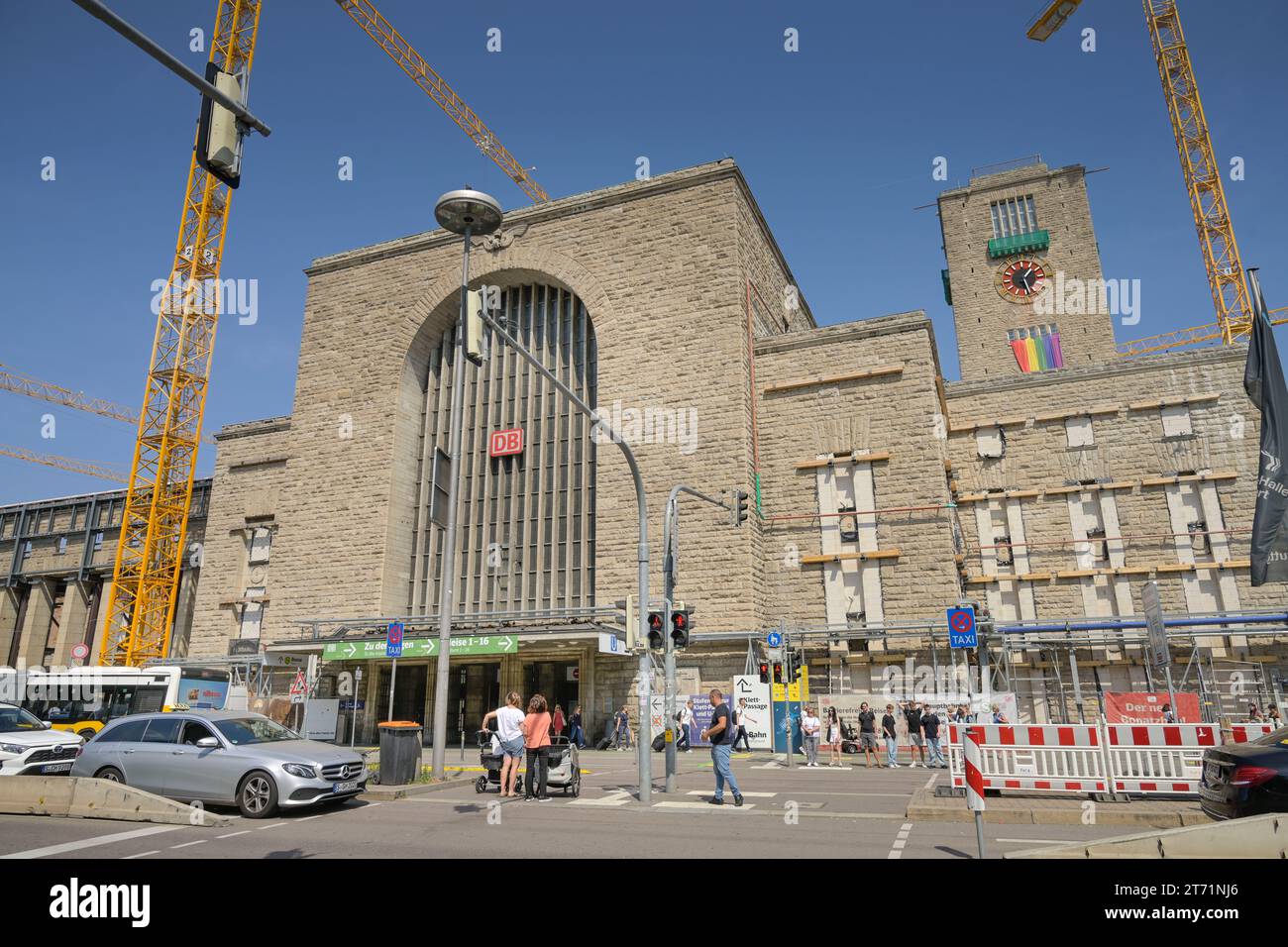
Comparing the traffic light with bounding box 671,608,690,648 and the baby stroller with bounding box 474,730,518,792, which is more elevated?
the traffic light with bounding box 671,608,690,648

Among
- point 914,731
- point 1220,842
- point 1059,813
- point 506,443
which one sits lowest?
point 1059,813

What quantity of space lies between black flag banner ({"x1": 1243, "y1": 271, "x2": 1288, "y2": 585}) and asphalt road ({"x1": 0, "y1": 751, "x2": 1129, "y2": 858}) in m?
10.3

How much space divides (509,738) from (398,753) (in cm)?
213

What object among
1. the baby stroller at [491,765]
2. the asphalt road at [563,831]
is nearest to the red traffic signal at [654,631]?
the asphalt road at [563,831]

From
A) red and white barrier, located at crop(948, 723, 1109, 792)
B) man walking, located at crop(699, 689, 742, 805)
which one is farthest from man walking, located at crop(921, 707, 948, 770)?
man walking, located at crop(699, 689, 742, 805)

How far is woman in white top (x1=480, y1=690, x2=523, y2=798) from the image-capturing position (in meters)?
13.7

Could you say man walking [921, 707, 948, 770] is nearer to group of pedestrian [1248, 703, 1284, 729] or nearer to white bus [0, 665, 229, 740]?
group of pedestrian [1248, 703, 1284, 729]

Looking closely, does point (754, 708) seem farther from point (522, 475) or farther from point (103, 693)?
point (103, 693)

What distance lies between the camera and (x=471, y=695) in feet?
91.1

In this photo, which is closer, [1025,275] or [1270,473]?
[1270,473]

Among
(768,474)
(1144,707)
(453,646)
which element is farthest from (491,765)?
(1144,707)

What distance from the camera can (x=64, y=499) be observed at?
47875 millimetres

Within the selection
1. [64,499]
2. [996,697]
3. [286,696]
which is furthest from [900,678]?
[64,499]

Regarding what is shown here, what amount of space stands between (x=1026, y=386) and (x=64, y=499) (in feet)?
174
